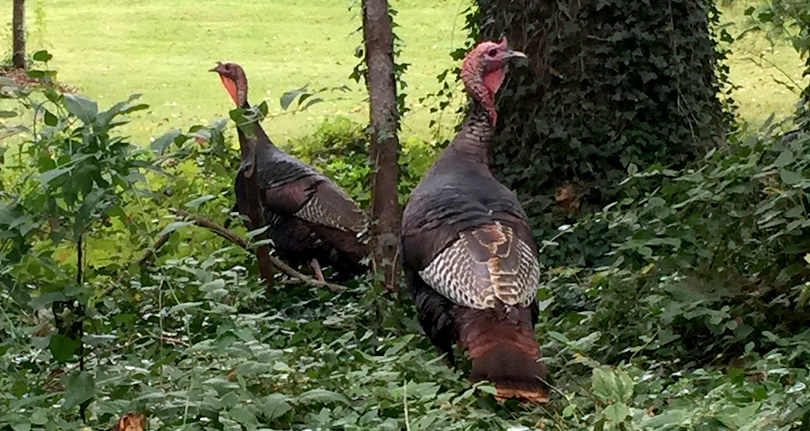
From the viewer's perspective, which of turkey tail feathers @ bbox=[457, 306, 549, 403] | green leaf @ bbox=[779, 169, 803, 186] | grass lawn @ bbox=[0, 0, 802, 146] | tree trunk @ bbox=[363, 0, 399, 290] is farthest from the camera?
grass lawn @ bbox=[0, 0, 802, 146]

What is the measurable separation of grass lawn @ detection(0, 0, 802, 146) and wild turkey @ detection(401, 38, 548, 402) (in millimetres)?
6144

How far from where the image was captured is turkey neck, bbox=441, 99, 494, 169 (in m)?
5.03

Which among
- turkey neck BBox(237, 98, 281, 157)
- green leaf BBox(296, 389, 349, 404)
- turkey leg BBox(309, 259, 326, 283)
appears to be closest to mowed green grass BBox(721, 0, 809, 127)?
turkey neck BBox(237, 98, 281, 157)

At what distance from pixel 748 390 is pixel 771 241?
1.05m

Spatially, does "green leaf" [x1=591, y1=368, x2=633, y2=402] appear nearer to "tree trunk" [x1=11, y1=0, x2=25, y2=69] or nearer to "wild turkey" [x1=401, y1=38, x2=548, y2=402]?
"wild turkey" [x1=401, y1=38, x2=548, y2=402]

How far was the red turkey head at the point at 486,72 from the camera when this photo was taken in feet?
16.9

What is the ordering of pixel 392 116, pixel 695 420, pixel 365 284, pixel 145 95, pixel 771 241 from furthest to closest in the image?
pixel 145 95 < pixel 365 284 < pixel 392 116 < pixel 771 241 < pixel 695 420

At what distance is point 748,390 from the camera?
3279mm

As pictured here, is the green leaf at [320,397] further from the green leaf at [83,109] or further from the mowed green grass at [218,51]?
the mowed green grass at [218,51]

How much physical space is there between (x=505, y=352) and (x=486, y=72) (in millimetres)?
1678

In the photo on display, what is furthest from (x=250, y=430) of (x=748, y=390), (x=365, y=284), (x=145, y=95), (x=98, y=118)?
(x=145, y=95)

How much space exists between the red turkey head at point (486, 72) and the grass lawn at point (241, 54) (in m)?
5.86

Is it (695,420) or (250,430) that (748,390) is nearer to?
(695,420)

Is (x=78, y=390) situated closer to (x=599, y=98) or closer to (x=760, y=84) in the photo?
(x=599, y=98)
